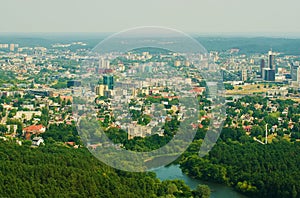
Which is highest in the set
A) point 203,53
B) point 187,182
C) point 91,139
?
point 203,53

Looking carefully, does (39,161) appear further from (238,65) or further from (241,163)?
(238,65)

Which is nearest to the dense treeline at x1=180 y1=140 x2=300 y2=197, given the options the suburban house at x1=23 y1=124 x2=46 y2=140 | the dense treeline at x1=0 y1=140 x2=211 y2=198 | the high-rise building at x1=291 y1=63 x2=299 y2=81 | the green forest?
the green forest

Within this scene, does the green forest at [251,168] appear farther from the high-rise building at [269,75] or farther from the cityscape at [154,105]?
the high-rise building at [269,75]

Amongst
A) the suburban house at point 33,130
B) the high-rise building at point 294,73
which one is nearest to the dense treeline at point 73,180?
the suburban house at point 33,130

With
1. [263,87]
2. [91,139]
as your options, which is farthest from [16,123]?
[263,87]

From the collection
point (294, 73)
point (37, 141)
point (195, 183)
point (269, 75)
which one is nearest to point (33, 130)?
point (37, 141)
